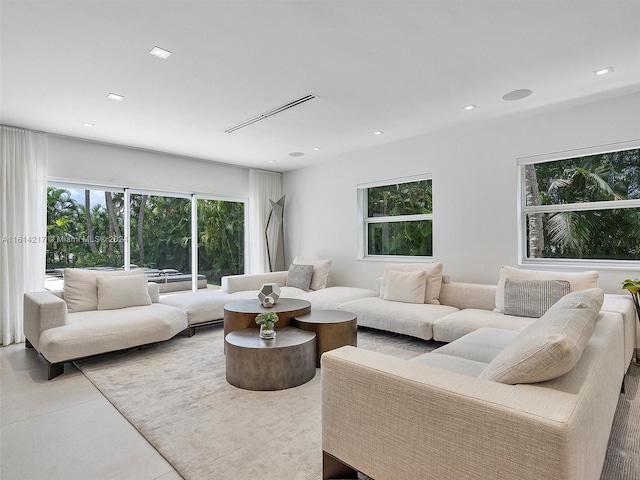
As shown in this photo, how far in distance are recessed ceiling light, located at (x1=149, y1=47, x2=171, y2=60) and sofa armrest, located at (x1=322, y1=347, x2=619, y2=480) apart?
2.29 metres

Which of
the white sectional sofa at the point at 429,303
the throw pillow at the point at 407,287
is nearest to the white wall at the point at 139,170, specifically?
the white sectional sofa at the point at 429,303

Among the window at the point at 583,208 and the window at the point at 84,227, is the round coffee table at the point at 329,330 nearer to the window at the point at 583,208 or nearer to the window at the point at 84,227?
the window at the point at 583,208

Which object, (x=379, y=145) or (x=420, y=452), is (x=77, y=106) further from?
(x=420, y=452)

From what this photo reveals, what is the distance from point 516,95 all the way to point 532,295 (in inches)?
72.1

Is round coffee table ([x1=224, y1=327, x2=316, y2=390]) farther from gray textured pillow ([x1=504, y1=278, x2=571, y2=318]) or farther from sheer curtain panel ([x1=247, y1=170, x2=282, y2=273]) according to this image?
sheer curtain panel ([x1=247, y1=170, x2=282, y2=273])

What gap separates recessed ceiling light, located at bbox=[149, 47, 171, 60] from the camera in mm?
2467

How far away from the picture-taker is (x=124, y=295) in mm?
3969

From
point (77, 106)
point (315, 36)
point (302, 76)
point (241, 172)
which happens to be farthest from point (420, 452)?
point (241, 172)

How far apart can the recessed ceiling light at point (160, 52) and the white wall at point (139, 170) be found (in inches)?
112

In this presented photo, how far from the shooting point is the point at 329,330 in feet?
10.4

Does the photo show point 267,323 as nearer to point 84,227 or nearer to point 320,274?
point 320,274

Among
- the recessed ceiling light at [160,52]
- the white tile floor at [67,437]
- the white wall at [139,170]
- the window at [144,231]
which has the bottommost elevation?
the white tile floor at [67,437]

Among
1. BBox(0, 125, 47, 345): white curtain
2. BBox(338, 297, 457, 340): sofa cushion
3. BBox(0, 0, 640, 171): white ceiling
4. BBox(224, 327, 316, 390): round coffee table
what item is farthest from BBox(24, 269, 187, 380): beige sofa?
BBox(338, 297, 457, 340): sofa cushion

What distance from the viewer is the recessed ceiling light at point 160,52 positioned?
247 cm
